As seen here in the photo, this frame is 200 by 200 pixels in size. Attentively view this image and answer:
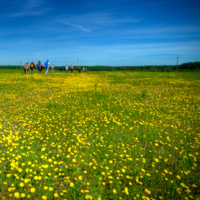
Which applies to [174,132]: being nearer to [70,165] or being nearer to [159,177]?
[159,177]

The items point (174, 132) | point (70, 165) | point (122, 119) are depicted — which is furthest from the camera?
point (122, 119)

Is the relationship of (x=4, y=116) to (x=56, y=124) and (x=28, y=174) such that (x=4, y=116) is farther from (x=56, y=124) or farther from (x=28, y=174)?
(x=28, y=174)

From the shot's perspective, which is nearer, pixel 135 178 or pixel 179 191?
pixel 179 191

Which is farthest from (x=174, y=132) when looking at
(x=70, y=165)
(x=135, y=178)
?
(x=70, y=165)

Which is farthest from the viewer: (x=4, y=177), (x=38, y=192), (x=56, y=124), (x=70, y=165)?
(x=56, y=124)

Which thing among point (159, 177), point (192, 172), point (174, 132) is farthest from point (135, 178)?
point (174, 132)

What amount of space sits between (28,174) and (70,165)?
2.87 feet

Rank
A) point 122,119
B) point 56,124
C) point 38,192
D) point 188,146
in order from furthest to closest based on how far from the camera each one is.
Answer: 1. point 122,119
2. point 56,124
3. point 188,146
4. point 38,192

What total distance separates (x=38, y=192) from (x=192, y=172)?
328cm

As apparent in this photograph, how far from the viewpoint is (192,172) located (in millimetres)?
3545

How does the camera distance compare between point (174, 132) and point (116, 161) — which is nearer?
point (116, 161)

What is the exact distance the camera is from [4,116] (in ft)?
22.1

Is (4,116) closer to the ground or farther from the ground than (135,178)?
farther from the ground

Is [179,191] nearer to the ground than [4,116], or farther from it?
nearer to the ground
